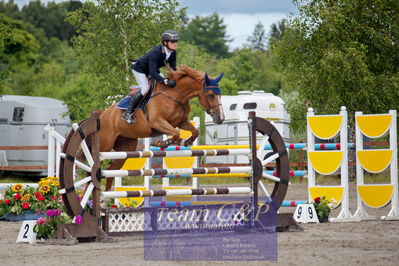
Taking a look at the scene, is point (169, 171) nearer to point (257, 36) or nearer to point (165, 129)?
point (165, 129)

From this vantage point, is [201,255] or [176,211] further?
[176,211]

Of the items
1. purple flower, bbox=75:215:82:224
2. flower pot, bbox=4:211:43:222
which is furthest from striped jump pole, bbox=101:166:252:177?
flower pot, bbox=4:211:43:222

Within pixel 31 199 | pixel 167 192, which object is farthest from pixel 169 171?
pixel 31 199

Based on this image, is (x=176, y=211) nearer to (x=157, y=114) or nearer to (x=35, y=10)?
(x=157, y=114)

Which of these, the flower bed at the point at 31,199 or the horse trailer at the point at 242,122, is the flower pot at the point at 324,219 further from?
the horse trailer at the point at 242,122

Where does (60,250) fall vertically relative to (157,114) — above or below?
below

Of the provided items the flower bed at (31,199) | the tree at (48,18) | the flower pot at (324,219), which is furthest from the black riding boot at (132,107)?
the tree at (48,18)

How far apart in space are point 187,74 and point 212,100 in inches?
21.8

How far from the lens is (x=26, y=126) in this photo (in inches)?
822

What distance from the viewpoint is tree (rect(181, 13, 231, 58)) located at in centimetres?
8419

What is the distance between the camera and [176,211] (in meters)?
8.16

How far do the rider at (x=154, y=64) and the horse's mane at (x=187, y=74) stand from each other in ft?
0.38

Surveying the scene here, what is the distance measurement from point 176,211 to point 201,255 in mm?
1888

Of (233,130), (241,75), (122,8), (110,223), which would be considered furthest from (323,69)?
(241,75)
